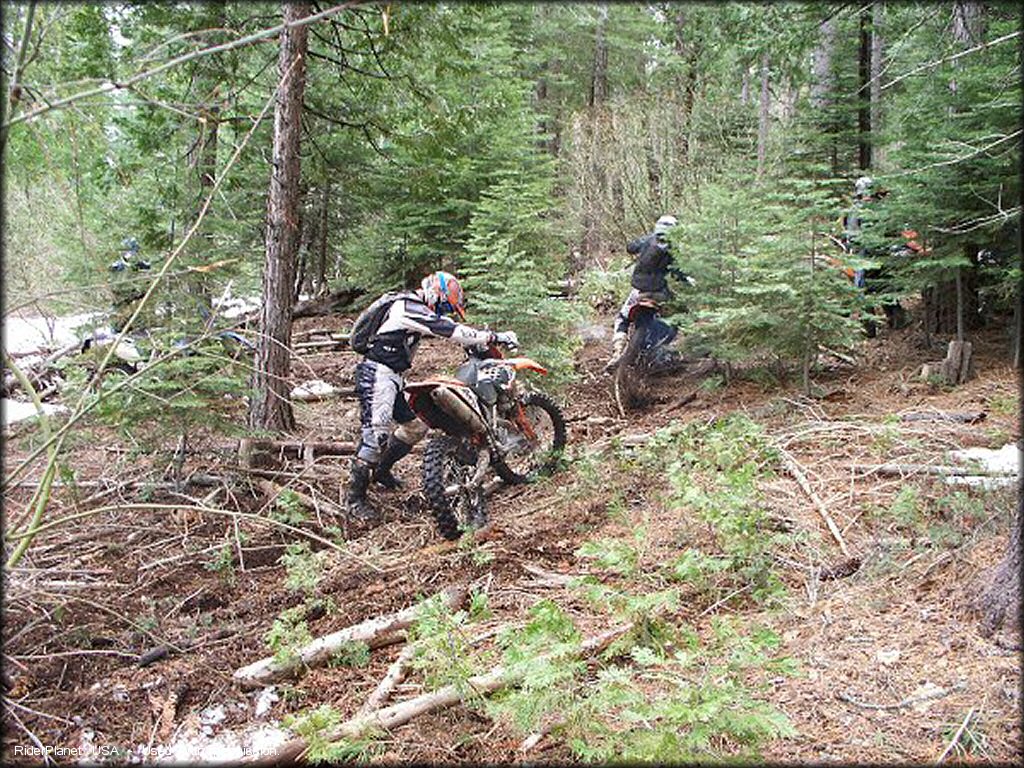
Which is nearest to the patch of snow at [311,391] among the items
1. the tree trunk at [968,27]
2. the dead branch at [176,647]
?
the dead branch at [176,647]

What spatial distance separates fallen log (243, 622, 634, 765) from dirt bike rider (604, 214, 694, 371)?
18.6ft

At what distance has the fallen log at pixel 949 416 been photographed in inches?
236

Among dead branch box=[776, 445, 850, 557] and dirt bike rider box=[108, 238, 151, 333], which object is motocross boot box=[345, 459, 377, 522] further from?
dead branch box=[776, 445, 850, 557]

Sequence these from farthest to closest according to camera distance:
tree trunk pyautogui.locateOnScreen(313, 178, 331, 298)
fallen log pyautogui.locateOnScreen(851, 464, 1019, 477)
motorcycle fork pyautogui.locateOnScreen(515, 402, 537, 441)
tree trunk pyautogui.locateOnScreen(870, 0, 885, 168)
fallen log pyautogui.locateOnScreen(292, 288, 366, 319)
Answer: fallen log pyautogui.locateOnScreen(292, 288, 366, 319) < tree trunk pyautogui.locateOnScreen(313, 178, 331, 298) < tree trunk pyautogui.locateOnScreen(870, 0, 885, 168) < motorcycle fork pyautogui.locateOnScreen(515, 402, 537, 441) < fallen log pyautogui.locateOnScreen(851, 464, 1019, 477)

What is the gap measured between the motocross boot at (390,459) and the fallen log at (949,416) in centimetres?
432

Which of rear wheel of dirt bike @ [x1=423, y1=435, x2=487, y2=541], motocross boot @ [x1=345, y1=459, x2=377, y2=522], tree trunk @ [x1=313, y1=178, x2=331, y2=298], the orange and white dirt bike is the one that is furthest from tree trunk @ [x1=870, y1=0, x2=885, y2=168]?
tree trunk @ [x1=313, y1=178, x2=331, y2=298]

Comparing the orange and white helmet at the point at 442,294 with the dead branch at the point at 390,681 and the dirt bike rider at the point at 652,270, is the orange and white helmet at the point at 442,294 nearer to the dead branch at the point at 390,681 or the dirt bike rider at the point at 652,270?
the dead branch at the point at 390,681

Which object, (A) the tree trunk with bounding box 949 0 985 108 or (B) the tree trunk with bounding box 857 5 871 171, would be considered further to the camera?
(B) the tree trunk with bounding box 857 5 871 171

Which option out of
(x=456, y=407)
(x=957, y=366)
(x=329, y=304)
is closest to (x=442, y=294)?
(x=456, y=407)

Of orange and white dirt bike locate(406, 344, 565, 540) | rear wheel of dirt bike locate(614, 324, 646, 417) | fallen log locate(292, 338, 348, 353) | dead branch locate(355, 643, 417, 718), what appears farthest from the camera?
fallen log locate(292, 338, 348, 353)

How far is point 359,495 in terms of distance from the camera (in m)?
5.96

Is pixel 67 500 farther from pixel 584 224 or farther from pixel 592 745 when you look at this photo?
pixel 584 224

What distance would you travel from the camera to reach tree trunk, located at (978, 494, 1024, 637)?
318 cm

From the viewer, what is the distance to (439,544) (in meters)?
5.32
